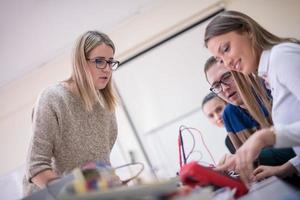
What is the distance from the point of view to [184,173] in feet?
2.07

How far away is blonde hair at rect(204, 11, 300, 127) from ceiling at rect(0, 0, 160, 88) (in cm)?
175

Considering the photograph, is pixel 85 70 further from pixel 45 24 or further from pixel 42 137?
pixel 45 24

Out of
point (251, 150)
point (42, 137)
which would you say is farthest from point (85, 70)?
point (251, 150)

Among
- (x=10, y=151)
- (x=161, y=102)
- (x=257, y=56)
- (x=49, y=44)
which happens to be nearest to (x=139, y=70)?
(x=161, y=102)

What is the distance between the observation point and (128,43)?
326 centimetres

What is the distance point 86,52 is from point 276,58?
87cm

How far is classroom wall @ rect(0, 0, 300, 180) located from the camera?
3.00 meters

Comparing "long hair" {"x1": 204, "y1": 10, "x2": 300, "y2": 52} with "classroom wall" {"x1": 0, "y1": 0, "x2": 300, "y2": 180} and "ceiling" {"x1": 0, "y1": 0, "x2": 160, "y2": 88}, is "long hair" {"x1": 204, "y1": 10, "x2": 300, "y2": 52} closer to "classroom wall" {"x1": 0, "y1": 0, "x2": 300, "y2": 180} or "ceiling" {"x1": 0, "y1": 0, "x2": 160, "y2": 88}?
"ceiling" {"x1": 0, "y1": 0, "x2": 160, "y2": 88}

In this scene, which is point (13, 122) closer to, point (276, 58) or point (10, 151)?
point (10, 151)

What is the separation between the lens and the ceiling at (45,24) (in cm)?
251

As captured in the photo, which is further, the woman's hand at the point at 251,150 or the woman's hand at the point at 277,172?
the woman's hand at the point at 277,172

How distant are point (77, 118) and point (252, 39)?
796 mm

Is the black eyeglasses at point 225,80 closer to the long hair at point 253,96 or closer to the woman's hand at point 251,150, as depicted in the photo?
the long hair at point 253,96

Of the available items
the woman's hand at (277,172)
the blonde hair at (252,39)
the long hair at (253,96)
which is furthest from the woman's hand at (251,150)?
the long hair at (253,96)
